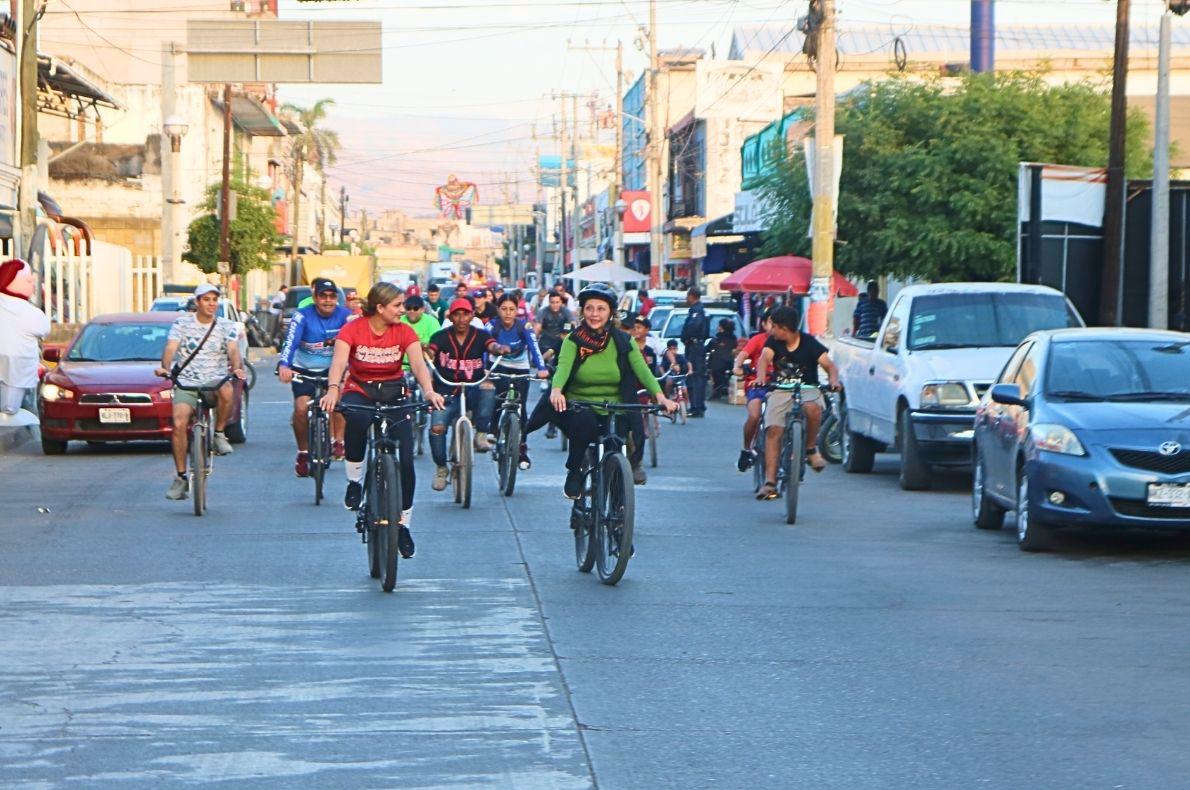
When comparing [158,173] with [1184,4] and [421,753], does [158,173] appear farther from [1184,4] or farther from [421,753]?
[421,753]

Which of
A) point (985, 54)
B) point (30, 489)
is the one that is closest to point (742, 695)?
point (30, 489)

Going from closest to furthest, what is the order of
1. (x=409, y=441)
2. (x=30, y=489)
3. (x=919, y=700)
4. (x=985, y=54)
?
(x=919, y=700), (x=409, y=441), (x=30, y=489), (x=985, y=54)

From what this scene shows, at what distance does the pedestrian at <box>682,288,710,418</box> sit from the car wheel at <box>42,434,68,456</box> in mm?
10947

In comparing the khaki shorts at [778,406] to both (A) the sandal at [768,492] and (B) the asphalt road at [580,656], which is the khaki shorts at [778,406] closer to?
(A) the sandal at [768,492]

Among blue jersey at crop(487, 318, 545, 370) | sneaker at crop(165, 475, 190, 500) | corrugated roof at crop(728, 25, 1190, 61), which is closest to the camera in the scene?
sneaker at crop(165, 475, 190, 500)

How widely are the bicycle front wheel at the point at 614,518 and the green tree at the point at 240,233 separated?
48.9 m

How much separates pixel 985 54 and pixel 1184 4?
99.6ft

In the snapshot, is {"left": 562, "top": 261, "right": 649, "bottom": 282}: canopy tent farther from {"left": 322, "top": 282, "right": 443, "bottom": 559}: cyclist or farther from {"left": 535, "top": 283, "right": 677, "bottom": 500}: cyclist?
{"left": 322, "top": 282, "right": 443, "bottom": 559}: cyclist

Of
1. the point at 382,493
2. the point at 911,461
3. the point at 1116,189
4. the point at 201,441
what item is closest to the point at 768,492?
the point at 911,461

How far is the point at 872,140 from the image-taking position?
35156 millimetres

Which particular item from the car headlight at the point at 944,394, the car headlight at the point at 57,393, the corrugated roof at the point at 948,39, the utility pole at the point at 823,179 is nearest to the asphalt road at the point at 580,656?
the car headlight at the point at 944,394

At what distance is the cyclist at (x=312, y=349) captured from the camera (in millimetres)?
16406

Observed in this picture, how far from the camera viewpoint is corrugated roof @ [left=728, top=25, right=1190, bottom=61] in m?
84.9

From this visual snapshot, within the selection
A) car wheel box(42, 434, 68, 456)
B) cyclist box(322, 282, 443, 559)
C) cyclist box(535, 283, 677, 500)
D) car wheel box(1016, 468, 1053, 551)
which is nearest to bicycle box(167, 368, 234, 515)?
cyclist box(322, 282, 443, 559)
